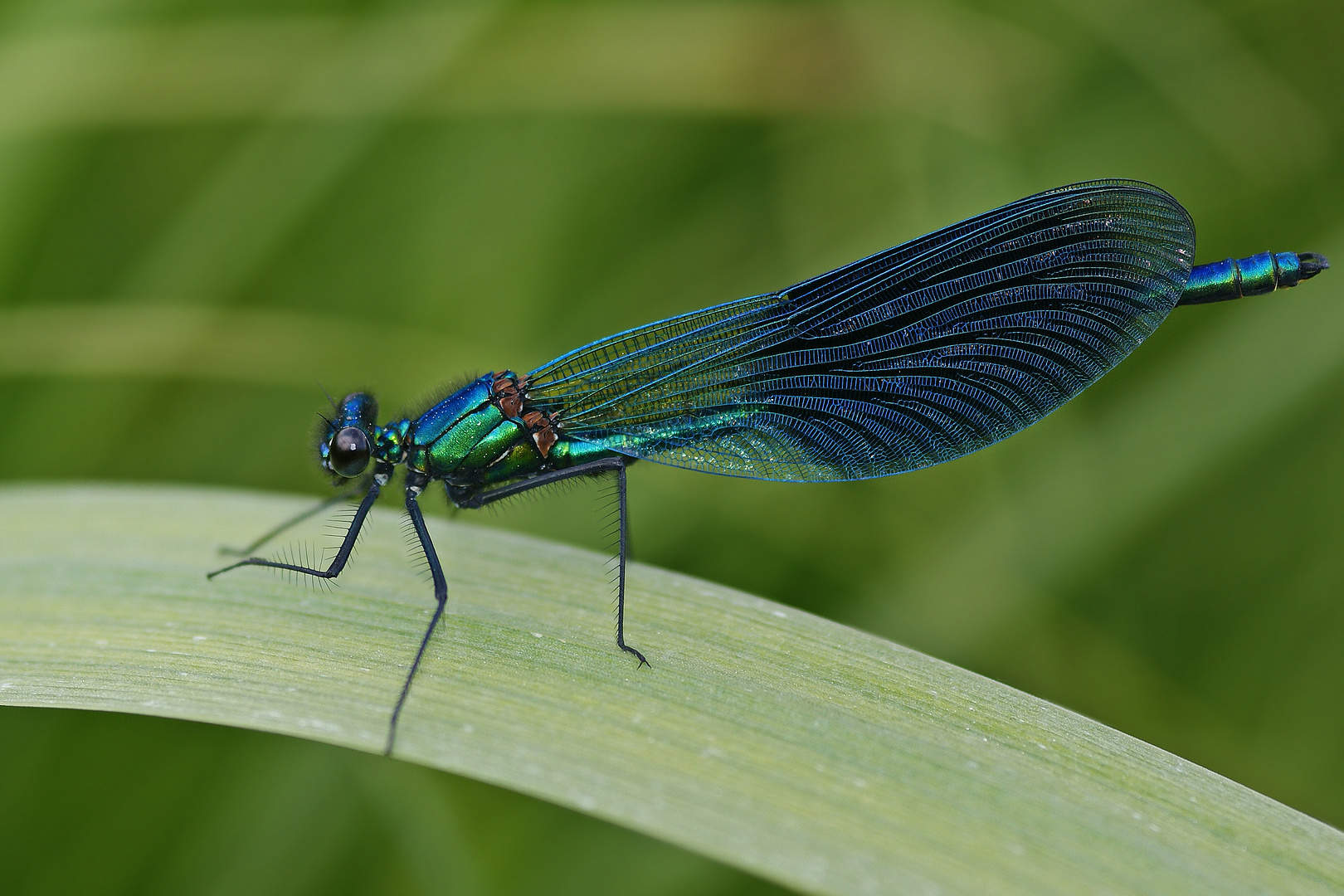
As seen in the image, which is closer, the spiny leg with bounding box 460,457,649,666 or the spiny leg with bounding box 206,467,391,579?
the spiny leg with bounding box 206,467,391,579

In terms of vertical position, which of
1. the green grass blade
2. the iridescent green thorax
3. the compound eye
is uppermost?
the iridescent green thorax

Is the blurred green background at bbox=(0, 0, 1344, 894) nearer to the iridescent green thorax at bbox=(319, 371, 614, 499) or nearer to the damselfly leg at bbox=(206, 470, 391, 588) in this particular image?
the iridescent green thorax at bbox=(319, 371, 614, 499)

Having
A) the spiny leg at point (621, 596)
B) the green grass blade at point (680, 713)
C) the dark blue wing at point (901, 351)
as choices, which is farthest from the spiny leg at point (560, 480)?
the green grass blade at point (680, 713)

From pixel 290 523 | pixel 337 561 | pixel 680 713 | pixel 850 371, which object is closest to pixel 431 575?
pixel 337 561

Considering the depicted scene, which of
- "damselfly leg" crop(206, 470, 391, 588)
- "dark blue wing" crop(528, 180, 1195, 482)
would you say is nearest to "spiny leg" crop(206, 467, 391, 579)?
"damselfly leg" crop(206, 470, 391, 588)

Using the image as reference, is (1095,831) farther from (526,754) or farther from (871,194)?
(871,194)

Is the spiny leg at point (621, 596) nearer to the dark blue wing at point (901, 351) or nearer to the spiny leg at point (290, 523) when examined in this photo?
the dark blue wing at point (901, 351)

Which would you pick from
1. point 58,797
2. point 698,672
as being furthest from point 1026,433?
point 58,797
